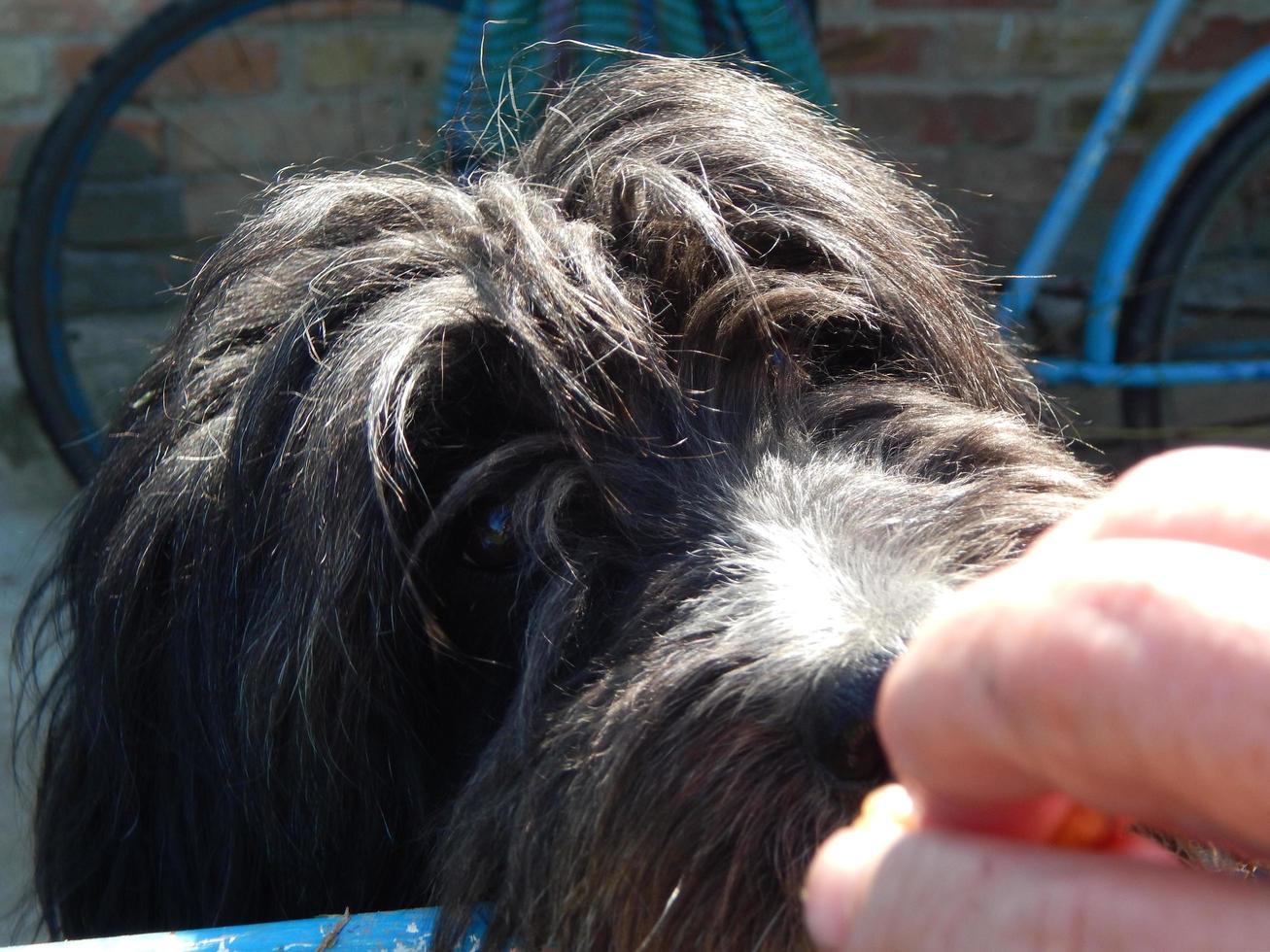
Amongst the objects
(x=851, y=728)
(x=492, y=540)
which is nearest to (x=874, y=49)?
(x=492, y=540)

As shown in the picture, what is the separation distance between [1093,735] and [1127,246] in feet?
9.46

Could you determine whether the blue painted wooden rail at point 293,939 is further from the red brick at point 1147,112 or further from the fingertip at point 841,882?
the red brick at point 1147,112

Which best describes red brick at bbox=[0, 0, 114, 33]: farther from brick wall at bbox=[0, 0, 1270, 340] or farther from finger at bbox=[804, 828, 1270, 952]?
finger at bbox=[804, 828, 1270, 952]

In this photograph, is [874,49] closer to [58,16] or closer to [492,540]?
[58,16]

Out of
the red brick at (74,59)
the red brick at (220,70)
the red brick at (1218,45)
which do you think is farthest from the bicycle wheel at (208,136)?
the red brick at (1218,45)

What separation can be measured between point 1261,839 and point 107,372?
369cm

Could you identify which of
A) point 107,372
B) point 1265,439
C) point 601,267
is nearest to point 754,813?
point 601,267

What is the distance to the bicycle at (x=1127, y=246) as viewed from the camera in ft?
9.77

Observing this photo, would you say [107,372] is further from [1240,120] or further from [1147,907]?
[1147,907]

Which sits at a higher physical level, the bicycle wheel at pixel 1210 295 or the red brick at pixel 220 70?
the red brick at pixel 220 70

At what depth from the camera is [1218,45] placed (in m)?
3.76

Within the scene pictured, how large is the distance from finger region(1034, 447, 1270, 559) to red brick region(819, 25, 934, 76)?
3.47m

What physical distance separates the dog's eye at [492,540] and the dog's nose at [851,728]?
1.59ft

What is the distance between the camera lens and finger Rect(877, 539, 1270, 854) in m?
0.41
